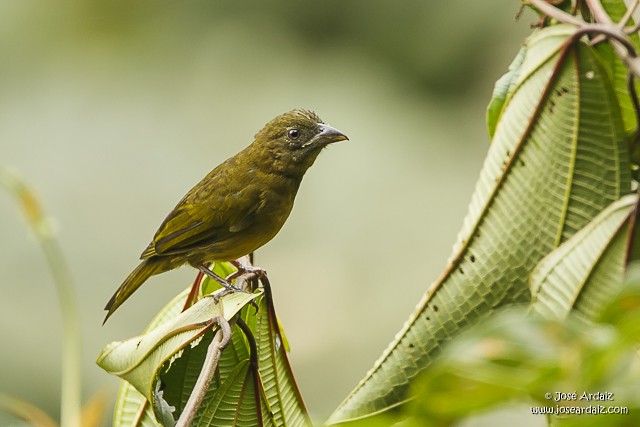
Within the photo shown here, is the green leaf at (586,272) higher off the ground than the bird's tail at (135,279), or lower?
lower

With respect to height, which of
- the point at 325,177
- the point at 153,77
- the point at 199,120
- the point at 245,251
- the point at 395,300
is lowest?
the point at 395,300

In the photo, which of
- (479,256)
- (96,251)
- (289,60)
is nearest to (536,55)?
(479,256)

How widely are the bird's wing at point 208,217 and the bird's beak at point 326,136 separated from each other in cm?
24

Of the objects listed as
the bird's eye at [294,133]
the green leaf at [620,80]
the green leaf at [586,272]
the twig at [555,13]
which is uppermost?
the bird's eye at [294,133]

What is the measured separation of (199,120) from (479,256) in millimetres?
4143

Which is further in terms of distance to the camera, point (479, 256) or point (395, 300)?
point (395, 300)

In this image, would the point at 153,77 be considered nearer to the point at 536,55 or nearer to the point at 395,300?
the point at 395,300

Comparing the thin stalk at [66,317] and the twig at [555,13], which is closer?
the twig at [555,13]

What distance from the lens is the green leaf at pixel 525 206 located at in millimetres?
1507

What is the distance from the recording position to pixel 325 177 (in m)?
5.20

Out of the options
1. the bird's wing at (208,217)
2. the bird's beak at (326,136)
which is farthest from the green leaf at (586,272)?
the bird's wing at (208,217)

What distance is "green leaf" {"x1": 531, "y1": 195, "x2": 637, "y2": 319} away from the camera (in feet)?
4.24

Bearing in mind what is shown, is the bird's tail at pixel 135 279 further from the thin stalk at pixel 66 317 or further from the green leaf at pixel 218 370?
the green leaf at pixel 218 370

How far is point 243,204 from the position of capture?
2.75 m
